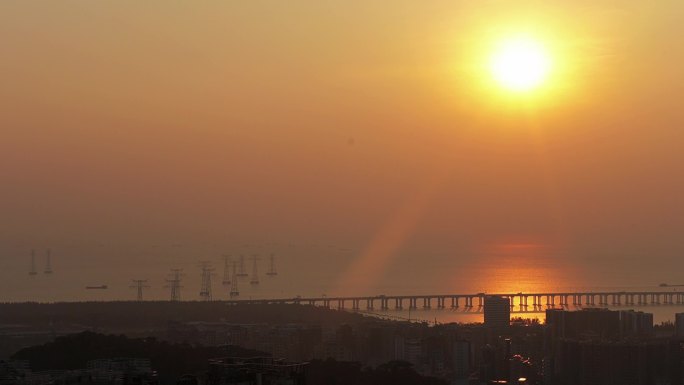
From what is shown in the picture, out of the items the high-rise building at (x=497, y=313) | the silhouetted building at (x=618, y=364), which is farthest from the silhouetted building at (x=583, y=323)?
the high-rise building at (x=497, y=313)

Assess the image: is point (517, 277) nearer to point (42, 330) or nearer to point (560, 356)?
point (42, 330)

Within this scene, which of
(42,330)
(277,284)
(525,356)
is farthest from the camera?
(277,284)

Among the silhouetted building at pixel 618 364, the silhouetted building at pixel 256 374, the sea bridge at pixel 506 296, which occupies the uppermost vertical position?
the sea bridge at pixel 506 296

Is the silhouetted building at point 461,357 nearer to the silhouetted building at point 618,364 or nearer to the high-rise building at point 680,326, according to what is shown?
the silhouetted building at point 618,364

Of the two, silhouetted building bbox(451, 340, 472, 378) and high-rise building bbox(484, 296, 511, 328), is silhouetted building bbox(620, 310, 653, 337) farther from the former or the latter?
silhouetted building bbox(451, 340, 472, 378)

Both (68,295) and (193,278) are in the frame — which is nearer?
(68,295)

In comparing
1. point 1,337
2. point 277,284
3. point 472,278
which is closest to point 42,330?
point 1,337

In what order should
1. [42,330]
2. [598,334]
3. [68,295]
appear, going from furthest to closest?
[68,295]
[42,330]
[598,334]
